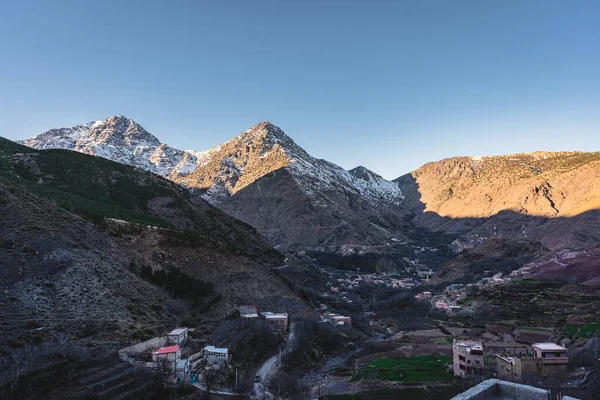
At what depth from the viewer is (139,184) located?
217ft

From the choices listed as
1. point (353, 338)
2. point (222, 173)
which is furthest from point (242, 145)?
point (353, 338)

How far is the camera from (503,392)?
5504 millimetres

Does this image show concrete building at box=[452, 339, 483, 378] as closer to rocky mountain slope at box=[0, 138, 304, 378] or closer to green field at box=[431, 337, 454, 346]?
green field at box=[431, 337, 454, 346]

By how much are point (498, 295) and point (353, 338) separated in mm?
17947

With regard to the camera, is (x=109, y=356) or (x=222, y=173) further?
(x=222, y=173)

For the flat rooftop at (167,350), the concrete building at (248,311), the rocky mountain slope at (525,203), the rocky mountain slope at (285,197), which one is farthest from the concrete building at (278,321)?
the rocky mountain slope at (285,197)

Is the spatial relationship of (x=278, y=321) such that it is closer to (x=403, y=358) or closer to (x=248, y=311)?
(x=248, y=311)

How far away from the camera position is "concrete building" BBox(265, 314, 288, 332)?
37.4 meters

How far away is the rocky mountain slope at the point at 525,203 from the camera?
83.9 metres

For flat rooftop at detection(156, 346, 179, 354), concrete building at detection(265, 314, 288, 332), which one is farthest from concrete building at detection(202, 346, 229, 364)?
concrete building at detection(265, 314, 288, 332)

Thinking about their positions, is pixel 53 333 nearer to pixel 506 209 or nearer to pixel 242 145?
pixel 506 209

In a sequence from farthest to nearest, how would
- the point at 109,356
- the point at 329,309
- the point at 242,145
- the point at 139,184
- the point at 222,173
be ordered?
the point at 242,145 < the point at 222,173 < the point at 139,184 < the point at 329,309 < the point at 109,356

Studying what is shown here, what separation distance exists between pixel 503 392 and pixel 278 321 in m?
34.3

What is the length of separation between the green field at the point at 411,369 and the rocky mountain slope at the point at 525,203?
54.9m
